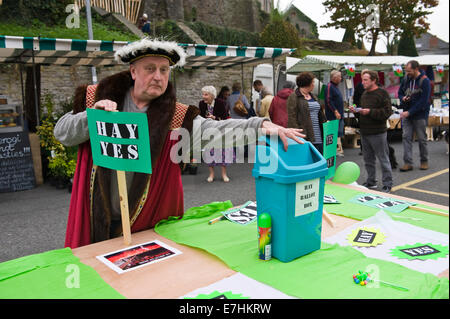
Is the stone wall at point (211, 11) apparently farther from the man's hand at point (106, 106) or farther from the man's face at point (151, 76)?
the man's hand at point (106, 106)

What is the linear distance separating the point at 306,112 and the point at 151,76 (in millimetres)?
3473

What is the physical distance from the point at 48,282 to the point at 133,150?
600 millimetres

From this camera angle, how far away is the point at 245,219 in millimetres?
2057

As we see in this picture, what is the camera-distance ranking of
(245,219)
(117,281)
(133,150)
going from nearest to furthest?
1. (117,281)
2. (133,150)
3. (245,219)

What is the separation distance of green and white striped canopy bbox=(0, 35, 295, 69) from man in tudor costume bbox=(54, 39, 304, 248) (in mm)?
4345

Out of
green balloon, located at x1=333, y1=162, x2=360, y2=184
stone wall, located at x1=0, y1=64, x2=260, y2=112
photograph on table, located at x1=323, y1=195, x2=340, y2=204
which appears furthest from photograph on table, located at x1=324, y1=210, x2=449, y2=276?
stone wall, located at x1=0, y1=64, x2=260, y2=112

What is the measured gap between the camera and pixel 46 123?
6.40 m

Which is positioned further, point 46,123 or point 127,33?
point 127,33

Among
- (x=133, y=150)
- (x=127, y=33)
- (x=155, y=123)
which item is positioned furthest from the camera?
(x=127, y=33)

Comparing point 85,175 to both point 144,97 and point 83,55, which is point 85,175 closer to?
point 144,97

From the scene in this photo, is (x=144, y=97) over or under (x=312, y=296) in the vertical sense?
over

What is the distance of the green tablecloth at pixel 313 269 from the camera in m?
1.24
